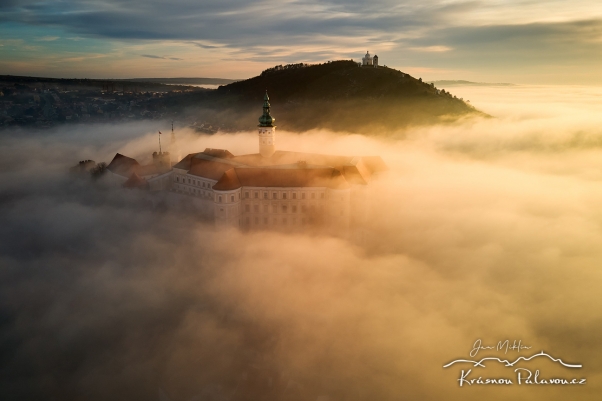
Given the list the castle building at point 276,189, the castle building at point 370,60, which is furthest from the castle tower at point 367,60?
the castle building at point 276,189

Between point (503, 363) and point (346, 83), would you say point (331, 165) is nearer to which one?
point (503, 363)

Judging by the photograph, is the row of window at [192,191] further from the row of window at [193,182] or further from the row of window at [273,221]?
the row of window at [273,221]

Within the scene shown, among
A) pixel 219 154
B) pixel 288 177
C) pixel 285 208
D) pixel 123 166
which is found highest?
pixel 219 154

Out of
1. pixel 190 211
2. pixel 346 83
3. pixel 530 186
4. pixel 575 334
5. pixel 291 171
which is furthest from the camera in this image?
pixel 346 83

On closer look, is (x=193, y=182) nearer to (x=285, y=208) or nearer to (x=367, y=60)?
(x=285, y=208)

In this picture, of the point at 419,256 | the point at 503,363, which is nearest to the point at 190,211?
the point at 419,256

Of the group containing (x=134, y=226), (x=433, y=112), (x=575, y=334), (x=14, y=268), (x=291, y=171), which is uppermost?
(x=433, y=112)

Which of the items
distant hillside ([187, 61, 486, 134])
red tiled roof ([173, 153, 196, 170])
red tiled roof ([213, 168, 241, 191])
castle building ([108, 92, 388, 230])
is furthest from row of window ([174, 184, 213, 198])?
distant hillside ([187, 61, 486, 134])

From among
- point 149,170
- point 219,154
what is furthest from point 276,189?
point 149,170
